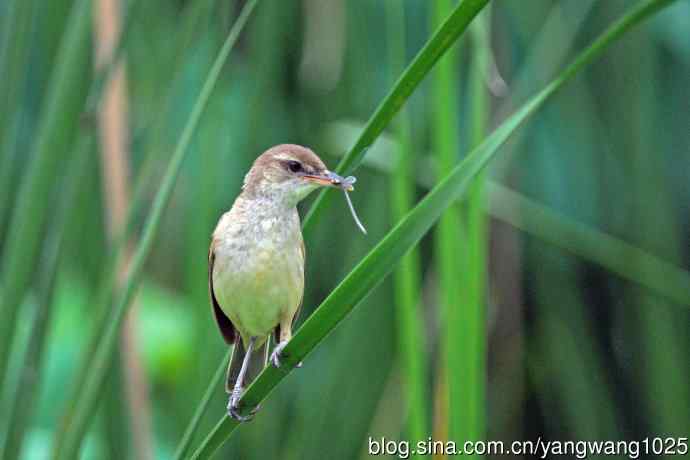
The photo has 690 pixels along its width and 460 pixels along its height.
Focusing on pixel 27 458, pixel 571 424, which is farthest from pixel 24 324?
pixel 571 424

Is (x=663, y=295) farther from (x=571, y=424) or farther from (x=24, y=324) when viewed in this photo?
(x=24, y=324)

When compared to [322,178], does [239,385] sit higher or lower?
lower

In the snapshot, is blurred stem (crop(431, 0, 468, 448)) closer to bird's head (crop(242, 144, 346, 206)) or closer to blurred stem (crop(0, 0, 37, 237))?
bird's head (crop(242, 144, 346, 206))

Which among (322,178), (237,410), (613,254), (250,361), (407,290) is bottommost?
(237,410)

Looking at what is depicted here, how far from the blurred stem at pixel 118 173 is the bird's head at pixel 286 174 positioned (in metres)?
0.32

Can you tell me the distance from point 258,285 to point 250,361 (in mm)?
246

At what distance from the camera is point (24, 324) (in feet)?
8.54

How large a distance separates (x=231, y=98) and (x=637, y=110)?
1060mm

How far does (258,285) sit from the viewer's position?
156 cm

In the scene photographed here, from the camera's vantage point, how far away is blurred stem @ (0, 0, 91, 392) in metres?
1.38

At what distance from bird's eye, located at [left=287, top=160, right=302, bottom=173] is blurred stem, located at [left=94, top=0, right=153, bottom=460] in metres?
0.40

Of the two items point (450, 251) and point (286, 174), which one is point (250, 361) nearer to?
point (286, 174)

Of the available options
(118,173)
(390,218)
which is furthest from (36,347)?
(390,218)

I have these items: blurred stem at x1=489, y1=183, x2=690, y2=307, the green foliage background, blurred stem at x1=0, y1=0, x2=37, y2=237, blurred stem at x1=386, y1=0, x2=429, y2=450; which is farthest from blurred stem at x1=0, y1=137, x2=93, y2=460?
blurred stem at x1=489, y1=183, x2=690, y2=307
